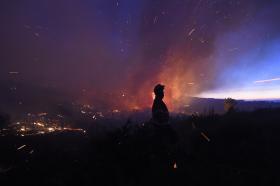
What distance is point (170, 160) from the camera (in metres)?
13.0

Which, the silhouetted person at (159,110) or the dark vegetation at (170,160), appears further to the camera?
the silhouetted person at (159,110)

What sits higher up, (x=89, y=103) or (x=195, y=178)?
(x=89, y=103)

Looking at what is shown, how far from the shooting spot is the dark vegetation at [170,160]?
428 inches

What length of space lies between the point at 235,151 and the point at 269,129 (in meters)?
2.98

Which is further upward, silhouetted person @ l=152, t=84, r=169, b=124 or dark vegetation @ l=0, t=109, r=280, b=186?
silhouetted person @ l=152, t=84, r=169, b=124

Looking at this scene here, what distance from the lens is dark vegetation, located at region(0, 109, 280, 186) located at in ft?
35.7

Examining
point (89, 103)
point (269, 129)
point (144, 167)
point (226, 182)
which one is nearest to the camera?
point (226, 182)

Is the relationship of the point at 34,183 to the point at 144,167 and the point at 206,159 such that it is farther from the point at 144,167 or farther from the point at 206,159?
the point at 206,159

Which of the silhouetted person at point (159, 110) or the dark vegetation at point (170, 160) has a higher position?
the silhouetted person at point (159, 110)

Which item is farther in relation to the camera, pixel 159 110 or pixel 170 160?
pixel 159 110

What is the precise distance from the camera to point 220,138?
1597 cm

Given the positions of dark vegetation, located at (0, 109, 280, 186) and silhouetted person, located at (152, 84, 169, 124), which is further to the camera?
silhouetted person, located at (152, 84, 169, 124)

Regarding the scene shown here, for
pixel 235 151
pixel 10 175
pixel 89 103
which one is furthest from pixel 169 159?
pixel 89 103

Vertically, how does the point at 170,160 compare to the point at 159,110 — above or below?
below
